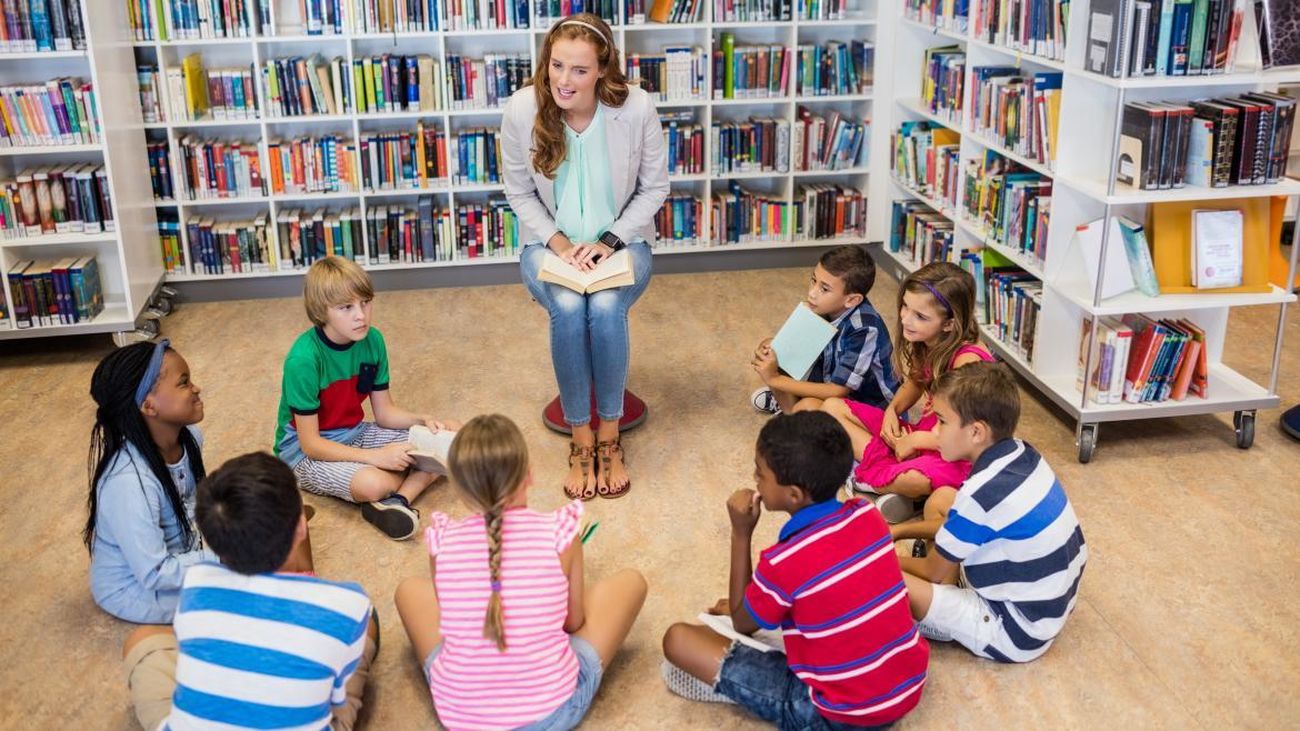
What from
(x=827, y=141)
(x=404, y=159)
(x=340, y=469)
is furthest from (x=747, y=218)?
(x=340, y=469)

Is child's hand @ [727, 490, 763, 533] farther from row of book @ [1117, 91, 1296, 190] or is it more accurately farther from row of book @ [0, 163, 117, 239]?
row of book @ [0, 163, 117, 239]

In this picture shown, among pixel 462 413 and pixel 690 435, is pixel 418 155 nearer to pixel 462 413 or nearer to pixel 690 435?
pixel 462 413

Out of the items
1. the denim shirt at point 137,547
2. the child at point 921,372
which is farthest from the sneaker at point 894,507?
the denim shirt at point 137,547

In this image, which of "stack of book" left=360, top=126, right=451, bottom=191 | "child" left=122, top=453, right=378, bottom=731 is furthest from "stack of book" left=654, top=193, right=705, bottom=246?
"child" left=122, top=453, right=378, bottom=731

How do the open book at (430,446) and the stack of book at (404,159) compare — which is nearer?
the open book at (430,446)

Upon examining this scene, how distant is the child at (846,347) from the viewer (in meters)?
3.55

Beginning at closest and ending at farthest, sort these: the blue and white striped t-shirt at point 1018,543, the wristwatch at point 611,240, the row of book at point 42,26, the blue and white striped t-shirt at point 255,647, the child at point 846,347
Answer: the blue and white striped t-shirt at point 255,647, the blue and white striped t-shirt at point 1018,543, the child at point 846,347, the wristwatch at point 611,240, the row of book at point 42,26

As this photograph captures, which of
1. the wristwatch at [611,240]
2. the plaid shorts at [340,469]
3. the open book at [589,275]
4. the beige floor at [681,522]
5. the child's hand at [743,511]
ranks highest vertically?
the wristwatch at [611,240]

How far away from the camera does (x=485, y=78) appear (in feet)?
16.6

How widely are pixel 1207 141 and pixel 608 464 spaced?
Answer: 1.87 metres

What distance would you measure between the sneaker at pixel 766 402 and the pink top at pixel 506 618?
5.68 feet

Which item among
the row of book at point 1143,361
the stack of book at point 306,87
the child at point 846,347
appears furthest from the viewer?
the stack of book at point 306,87

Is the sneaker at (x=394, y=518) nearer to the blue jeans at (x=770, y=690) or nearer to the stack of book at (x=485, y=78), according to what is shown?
the blue jeans at (x=770, y=690)

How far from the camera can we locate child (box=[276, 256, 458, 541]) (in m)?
3.22
